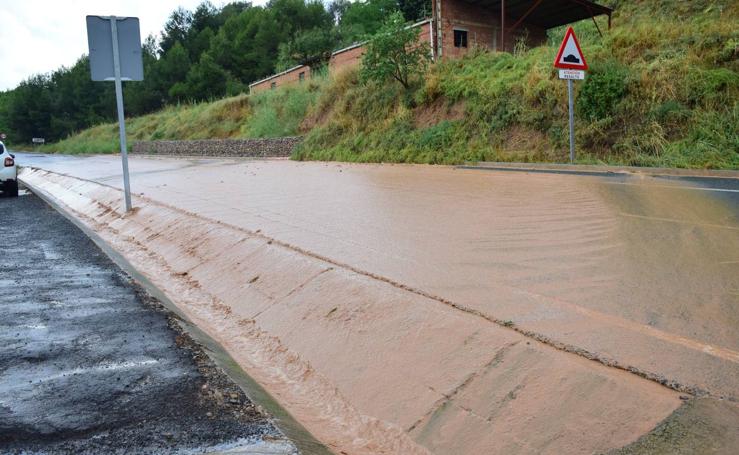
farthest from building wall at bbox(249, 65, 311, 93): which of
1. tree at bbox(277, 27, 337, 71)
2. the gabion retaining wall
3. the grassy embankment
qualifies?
the grassy embankment

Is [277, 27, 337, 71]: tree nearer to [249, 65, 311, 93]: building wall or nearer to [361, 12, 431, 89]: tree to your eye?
[249, 65, 311, 93]: building wall

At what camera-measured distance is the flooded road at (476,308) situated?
2.87 meters

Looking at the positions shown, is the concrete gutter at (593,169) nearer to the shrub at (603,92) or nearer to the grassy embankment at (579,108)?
the grassy embankment at (579,108)

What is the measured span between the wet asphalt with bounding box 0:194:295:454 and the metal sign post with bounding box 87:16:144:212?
5.38m

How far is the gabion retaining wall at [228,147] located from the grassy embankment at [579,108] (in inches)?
108

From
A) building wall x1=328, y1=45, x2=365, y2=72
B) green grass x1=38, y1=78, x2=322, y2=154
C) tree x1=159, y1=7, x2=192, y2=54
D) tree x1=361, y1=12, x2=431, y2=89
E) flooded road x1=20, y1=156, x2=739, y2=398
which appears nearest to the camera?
flooded road x1=20, y1=156, x2=739, y2=398

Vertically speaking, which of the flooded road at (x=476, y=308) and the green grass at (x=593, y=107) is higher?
the green grass at (x=593, y=107)

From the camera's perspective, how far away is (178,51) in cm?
7238

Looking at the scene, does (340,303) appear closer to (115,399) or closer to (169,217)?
(115,399)

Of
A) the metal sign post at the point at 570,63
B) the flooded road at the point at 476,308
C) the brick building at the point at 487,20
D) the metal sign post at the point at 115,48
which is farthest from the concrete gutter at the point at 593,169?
the brick building at the point at 487,20

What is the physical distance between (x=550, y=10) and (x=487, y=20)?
285cm

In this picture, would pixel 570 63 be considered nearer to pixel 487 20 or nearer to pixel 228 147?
pixel 487 20

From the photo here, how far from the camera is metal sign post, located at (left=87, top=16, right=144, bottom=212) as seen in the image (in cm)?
1002

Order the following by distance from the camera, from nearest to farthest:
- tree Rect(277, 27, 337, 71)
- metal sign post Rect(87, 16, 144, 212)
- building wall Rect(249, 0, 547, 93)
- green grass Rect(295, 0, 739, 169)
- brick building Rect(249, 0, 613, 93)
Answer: metal sign post Rect(87, 16, 144, 212)
green grass Rect(295, 0, 739, 169)
brick building Rect(249, 0, 613, 93)
building wall Rect(249, 0, 547, 93)
tree Rect(277, 27, 337, 71)
